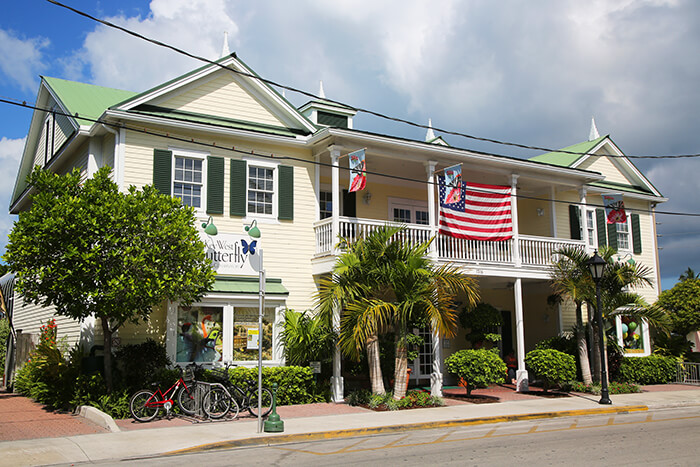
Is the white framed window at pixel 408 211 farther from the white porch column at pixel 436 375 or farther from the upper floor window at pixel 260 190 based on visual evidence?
the white porch column at pixel 436 375

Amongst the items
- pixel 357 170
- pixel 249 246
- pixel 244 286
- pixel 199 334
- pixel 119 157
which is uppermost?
pixel 119 157

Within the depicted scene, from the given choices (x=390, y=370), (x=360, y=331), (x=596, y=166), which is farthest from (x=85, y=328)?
(x=596, y=166)

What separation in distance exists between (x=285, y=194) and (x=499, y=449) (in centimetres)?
976

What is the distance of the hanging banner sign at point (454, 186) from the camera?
18156 mm

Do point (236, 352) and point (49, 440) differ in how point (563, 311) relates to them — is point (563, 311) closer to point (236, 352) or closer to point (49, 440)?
point (236, 352)

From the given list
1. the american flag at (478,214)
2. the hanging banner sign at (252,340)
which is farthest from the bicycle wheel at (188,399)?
the american flag at (478,214)

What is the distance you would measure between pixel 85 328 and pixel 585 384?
45.5 feet

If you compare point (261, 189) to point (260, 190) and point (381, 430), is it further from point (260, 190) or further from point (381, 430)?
point (381, 430)

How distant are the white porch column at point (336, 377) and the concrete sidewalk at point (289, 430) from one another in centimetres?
138

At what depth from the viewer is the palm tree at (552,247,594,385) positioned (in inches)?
719

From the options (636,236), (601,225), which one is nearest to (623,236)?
(636,236)

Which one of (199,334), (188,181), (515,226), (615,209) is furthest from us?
(615,209)

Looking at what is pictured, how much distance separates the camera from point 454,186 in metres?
18.1

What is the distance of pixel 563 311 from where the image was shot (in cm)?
2294
